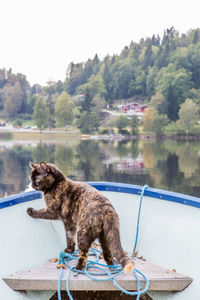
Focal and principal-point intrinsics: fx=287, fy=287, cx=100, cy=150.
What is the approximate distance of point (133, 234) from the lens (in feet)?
7.65

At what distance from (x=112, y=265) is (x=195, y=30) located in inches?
3345

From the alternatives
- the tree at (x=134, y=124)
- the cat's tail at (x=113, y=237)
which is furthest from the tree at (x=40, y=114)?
the cat's tail at (x=113, y=237)

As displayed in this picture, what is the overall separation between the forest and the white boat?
50640 mm

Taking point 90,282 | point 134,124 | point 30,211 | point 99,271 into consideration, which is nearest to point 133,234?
point 99,271

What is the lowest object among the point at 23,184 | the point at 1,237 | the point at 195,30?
the point at 23,184

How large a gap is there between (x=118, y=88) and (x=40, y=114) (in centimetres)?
1969

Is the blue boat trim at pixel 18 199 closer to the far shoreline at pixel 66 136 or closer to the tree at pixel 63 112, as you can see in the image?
the far shoreline at pixel 66 136

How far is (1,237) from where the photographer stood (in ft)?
6.40

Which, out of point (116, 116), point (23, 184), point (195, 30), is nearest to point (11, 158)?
point (23, 184)

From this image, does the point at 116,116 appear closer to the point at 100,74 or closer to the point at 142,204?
the point at 100,74

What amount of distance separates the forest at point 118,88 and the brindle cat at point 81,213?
51076mm

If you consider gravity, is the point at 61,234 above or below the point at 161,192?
below

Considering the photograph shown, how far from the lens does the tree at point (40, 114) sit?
186 feet

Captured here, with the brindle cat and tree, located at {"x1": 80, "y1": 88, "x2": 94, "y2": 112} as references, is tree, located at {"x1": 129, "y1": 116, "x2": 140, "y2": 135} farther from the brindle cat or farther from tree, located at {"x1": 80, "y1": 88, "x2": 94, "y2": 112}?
the brindle cat
